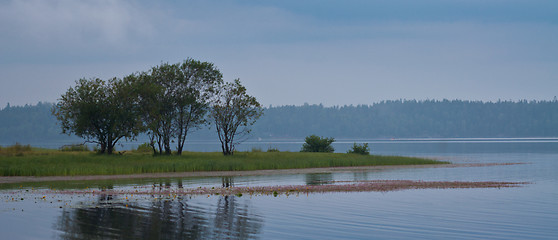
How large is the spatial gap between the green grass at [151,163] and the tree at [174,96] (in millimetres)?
5050

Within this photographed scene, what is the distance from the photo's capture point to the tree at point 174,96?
52812 mm

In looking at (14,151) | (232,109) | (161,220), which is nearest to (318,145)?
(232,109)

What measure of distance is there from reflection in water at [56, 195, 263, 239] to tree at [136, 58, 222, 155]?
2959cm

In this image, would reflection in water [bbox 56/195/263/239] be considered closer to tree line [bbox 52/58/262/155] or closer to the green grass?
the green grass

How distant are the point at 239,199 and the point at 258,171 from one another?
21.5 metres

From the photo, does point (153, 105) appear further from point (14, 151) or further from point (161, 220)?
point (161, 220)

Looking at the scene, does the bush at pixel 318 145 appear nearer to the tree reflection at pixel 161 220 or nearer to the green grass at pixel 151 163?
the green grass at pixel 151 163

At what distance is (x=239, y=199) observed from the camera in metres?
25.6

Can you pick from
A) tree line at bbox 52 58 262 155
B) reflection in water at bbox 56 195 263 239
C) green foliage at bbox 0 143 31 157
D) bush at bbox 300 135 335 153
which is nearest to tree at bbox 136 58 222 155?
tree line at bbox 52 58 262 155

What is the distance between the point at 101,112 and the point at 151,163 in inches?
359

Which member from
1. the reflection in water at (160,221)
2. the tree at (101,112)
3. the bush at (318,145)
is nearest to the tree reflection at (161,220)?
the reflection in water at (160,221)

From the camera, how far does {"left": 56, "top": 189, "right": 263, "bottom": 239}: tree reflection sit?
16.5 m

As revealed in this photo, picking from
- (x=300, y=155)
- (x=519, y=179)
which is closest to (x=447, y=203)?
(x=519, y=179)

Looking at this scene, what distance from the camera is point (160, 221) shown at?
18.7m
